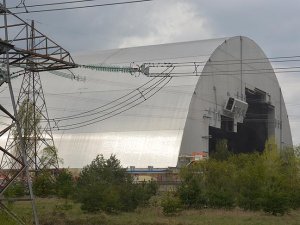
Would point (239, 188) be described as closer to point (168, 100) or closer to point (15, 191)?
point (15, 191)

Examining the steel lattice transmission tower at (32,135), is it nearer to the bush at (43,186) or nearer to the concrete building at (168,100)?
the bush at (43,186)

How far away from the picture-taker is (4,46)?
14.9 m

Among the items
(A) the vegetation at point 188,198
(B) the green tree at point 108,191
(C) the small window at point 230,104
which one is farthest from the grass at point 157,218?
(C) the small window at point 230,104

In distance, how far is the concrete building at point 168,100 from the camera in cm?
5462

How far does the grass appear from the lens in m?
22.4

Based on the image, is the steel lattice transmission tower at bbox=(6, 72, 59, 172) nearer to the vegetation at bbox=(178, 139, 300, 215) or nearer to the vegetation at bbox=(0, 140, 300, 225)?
the vegetation at bbox=(0, 140, 300, 225)

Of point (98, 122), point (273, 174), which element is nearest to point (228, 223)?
point (273, 174)

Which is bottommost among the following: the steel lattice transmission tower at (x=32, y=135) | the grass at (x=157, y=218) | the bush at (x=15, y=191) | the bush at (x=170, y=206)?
the grass at (x=157, y=218)

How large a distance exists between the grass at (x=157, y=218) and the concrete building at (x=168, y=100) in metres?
23.9

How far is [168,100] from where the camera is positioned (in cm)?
5728

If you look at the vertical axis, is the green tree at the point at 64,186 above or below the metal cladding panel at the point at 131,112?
below

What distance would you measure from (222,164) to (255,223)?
12.7 meters

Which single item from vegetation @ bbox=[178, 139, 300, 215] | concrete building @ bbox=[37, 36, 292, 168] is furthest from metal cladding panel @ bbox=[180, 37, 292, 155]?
vegetation @ bbox=[178, 139, 300, 215]

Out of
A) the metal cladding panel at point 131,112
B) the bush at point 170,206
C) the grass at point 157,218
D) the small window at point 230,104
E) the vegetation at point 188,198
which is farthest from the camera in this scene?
the small window at point 230,104
